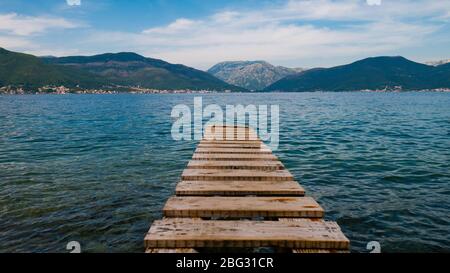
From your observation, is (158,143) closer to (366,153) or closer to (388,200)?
(366,153)

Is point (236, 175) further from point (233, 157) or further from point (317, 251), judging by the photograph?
point (317, 251)

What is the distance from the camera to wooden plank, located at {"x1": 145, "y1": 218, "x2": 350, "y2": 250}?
20.9 ft

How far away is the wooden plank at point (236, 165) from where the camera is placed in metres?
13.1

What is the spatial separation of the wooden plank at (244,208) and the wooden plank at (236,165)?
13.6 ft

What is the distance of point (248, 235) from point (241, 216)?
1.59 metres

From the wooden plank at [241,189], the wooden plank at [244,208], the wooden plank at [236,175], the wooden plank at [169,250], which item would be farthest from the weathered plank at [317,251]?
the wooden plank at [236,175]

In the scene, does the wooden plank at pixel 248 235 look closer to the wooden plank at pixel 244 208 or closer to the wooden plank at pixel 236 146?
the wooden plank at pixel 244 208

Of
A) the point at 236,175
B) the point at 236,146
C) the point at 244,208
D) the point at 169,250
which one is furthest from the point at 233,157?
the point at 169,250

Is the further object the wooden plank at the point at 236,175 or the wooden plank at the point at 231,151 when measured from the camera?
the wooden plank at the point at 231,151

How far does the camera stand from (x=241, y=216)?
820 cm

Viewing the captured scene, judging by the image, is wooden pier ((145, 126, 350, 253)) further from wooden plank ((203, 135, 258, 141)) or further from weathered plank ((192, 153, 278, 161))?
wooden plank ((203, 135, 258, 141))

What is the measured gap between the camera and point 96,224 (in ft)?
41.3

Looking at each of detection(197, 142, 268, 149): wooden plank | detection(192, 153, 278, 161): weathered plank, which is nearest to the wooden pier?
detection(192, 153, 278, 161): weathered plank
